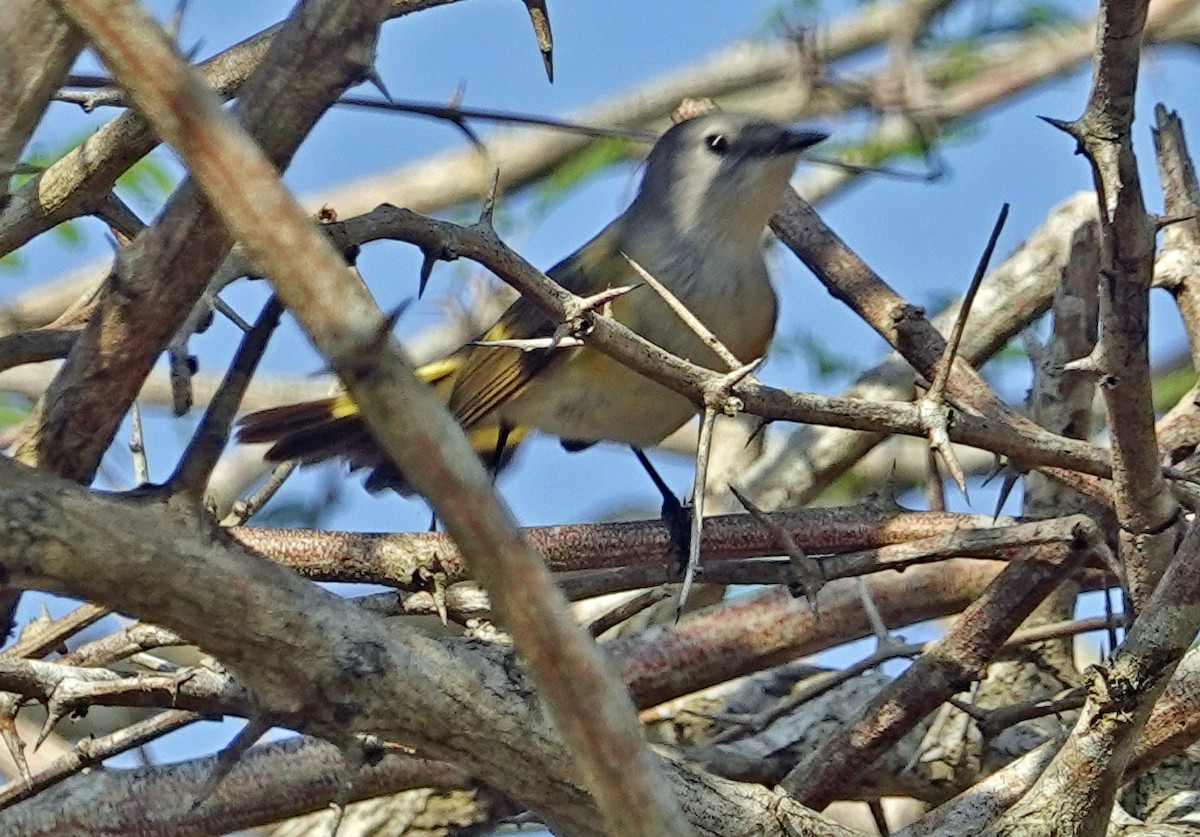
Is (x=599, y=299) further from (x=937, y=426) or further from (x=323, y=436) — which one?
(x=323, y=436)

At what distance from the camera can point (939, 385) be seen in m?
2.61

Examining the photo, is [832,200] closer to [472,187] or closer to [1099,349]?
[472,187]

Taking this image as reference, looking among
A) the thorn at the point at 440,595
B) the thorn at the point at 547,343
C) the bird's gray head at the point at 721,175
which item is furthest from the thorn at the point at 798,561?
the bird's gray head at the point at 721,175

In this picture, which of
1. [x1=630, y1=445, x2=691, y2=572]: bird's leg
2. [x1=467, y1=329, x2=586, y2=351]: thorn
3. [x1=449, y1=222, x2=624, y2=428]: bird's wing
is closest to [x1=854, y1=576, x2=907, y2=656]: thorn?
[x1=630, y1=445, x2=691, y2=572]: bird's leg

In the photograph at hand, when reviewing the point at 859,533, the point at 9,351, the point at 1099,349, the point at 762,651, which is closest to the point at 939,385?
the point at 1099,349

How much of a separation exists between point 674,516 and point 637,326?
49cm

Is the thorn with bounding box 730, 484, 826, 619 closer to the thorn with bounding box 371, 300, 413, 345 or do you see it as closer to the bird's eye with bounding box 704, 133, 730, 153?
the thorn with bounding box 371, 300, 413, 345

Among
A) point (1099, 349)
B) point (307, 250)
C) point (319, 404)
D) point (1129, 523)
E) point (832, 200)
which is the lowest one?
point (307, 250)

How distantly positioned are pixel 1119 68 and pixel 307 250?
4.66 ft

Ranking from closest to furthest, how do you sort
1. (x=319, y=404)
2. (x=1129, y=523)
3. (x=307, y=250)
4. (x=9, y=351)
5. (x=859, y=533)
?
(x=307, y=250), (x=9, y=351), (x=1129, y=523), (x=859, y=533), (x=319, y=404)

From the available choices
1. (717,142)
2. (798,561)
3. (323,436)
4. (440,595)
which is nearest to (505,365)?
(323,436)

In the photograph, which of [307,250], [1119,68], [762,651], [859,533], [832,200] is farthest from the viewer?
[832,200]

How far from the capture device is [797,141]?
4383mm

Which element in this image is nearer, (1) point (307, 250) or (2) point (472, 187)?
(1) point (307, 250)
